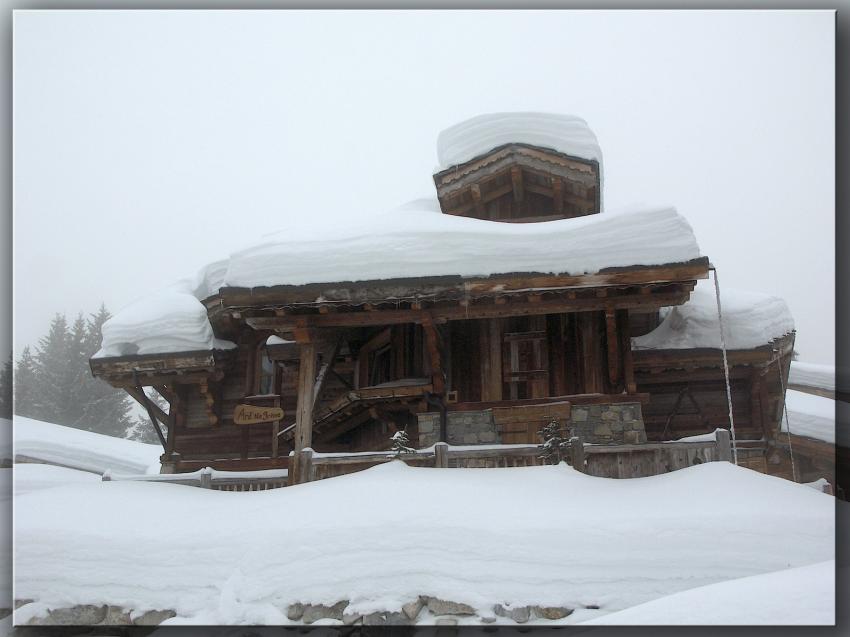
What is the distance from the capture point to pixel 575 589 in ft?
24.6

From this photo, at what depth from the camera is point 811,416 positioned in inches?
646

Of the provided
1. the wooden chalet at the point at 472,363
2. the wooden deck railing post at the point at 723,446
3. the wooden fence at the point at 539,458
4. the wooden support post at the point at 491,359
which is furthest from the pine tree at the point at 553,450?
the wooden support post at the point at 491,359

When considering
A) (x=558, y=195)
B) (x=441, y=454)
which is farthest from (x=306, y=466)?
(x=558, y=195)

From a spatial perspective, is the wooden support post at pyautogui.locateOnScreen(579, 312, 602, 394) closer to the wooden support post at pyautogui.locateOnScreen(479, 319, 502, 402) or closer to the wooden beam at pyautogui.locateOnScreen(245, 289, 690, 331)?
the wooden beam at pyautogui.locateOnScreen(245, 289, 690, 331)

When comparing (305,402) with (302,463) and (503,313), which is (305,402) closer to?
(302,463)

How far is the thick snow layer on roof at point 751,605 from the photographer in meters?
5.61

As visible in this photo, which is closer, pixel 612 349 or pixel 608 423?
pixel 608 423

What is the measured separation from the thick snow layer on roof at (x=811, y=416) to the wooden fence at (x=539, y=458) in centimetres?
651

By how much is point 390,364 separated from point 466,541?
6.48 metres

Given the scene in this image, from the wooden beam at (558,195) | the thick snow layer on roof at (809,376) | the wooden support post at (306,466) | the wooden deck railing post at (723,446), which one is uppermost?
the wooden beam at (558,195)

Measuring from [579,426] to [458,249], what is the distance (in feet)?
11.3

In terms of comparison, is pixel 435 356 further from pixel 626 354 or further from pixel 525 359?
pixel 626 354

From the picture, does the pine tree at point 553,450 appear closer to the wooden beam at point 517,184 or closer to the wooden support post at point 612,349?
the wooden support post at point 612,349

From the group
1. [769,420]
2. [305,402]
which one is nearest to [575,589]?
[305,402]
